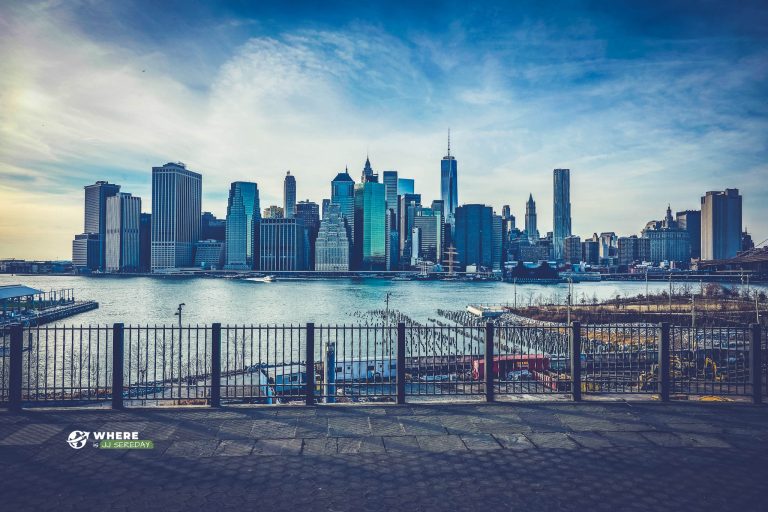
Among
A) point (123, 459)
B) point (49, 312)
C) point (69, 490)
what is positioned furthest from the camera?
point (49, 312)

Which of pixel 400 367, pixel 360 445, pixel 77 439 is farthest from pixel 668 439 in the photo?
pixel 77 439

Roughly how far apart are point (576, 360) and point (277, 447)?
626 centimetres

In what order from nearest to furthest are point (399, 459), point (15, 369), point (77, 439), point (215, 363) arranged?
point (399, 459) < point (77, 439) < point (15, 369) < point (215, 363)

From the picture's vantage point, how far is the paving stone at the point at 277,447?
25.1 feet

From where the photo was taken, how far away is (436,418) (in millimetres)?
9367

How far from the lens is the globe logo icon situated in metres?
7.87

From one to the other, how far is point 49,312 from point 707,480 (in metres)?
86.2

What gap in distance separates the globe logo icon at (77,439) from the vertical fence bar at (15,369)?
2103 millimetres

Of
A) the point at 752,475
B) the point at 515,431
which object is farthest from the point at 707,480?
the point at 515,431

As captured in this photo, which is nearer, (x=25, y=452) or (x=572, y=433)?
(x=25, y=452)

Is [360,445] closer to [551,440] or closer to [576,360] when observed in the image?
[551,440]

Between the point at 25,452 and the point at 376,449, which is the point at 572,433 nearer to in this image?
the point at 376,449

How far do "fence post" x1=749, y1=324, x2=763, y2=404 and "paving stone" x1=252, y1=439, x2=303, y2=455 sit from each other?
9002 millimetres

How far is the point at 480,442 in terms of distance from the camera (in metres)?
8.15
